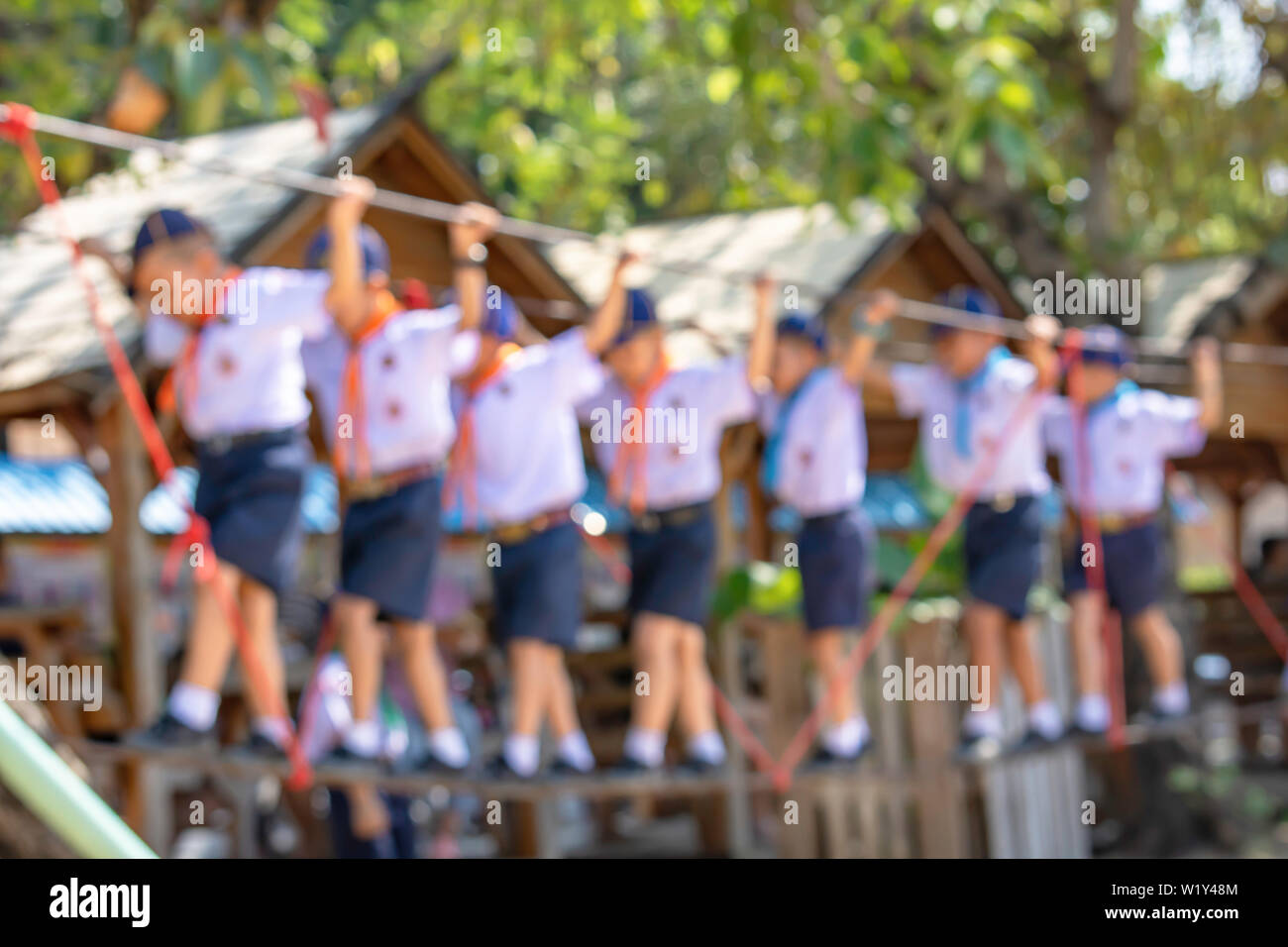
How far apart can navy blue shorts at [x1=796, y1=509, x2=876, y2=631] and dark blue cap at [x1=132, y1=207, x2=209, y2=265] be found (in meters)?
2.60

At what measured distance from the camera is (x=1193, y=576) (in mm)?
25625

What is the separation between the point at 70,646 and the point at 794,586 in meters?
3.12

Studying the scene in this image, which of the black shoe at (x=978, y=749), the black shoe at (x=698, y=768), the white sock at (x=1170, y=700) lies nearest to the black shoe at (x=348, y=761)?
the black shoe at (x=698, y=768)

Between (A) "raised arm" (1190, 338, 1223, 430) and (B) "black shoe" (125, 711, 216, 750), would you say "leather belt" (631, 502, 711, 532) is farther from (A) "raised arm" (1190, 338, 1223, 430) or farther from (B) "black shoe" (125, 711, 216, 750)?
(A) "raised arm" (1190, 338, 1223, 430)

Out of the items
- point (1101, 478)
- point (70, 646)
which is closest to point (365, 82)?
point (70, 646)

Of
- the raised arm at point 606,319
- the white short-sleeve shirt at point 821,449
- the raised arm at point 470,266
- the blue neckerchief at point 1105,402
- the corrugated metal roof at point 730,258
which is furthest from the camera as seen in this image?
the corrugated metal roof at point 730,258

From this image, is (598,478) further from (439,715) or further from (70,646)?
(439,715)

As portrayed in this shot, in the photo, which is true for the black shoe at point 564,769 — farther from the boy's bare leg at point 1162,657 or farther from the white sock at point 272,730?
the boy's bare leg at point 1162,657

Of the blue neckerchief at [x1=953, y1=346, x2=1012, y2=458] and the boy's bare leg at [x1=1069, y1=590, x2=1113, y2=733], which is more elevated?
the blue neckerchief at [x1=953, y1=346, x2=1012, y2=458]

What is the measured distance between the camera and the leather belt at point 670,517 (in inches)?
237

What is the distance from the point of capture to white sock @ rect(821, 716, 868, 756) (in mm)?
6465

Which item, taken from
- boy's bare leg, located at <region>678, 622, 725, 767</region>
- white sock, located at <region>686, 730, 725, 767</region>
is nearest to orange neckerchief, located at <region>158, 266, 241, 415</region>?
boy's bare leg, located at <region>678, 622, 725, 767</region>

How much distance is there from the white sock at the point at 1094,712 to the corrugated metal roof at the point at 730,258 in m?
2.56
